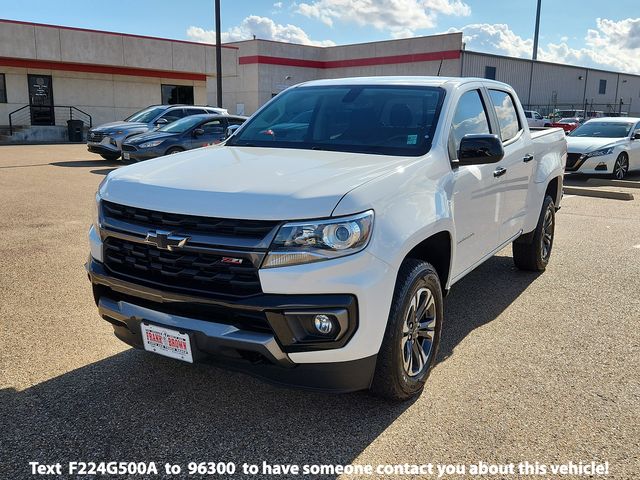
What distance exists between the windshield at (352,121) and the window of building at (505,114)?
1072mm

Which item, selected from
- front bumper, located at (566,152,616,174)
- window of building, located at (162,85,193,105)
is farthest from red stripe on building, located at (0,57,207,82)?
front bumper, located at (566,152,616,174)

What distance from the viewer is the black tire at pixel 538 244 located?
585 centimetres

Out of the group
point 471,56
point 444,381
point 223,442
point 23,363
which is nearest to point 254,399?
point 223,442

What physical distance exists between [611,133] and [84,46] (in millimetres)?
22697

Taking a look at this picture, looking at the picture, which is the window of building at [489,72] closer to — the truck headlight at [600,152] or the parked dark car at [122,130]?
the parked dark car at [122,130]

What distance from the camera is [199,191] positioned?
116 inches

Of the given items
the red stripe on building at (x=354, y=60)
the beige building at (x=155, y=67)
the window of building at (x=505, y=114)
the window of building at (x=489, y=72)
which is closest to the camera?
the window of building at (x=505, y=114)

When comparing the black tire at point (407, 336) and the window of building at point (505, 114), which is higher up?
the window of building at point (505, 114)

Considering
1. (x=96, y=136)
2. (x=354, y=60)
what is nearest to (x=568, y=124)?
(x=354, y=60)

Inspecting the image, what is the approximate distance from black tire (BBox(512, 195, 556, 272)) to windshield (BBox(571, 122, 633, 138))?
10.3m

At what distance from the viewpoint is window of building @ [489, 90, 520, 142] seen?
5.02 m

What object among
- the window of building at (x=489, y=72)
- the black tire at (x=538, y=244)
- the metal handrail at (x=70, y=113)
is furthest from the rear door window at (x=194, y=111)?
the window of building at (x=489, y=72)

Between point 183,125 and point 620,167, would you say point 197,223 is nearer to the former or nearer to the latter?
point 183,125

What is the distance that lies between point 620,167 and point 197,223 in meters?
14.0
